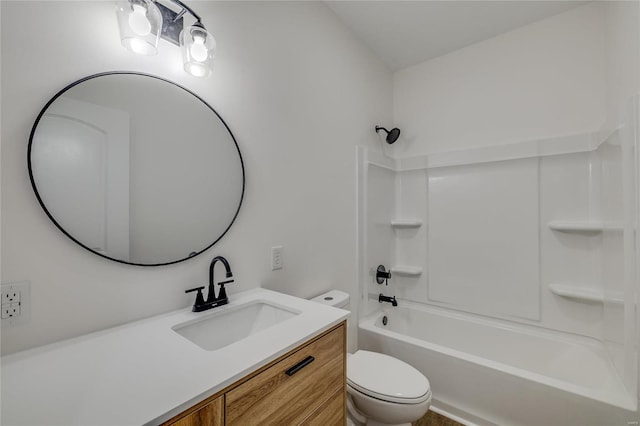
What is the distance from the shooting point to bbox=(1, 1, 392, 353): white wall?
76 cm

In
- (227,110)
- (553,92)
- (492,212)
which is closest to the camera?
(227,110)

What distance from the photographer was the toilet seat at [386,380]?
4.30 feet

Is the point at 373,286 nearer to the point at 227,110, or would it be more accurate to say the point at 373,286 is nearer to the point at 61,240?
the point at 227,110

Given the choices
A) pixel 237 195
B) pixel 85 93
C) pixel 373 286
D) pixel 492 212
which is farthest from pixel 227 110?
pixel 492 212

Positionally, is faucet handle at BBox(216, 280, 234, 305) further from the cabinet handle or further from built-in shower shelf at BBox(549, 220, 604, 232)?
built-in shower shelf at BBox(549, 220, 604, 232)

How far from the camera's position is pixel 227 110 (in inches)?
49.8

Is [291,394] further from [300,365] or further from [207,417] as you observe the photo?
[207,417]

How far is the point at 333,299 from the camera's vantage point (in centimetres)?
168

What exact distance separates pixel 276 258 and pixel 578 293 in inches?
81.2

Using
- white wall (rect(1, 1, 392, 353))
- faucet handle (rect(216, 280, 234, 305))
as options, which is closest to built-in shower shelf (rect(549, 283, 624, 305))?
white wall (rect(1, 1, 392, 353))

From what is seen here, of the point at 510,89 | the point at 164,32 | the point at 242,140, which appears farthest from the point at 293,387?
the point at 510,89

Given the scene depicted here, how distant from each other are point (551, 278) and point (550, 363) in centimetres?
59

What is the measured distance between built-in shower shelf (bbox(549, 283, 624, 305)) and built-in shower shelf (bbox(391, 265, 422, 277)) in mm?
945

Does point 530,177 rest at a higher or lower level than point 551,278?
higher
